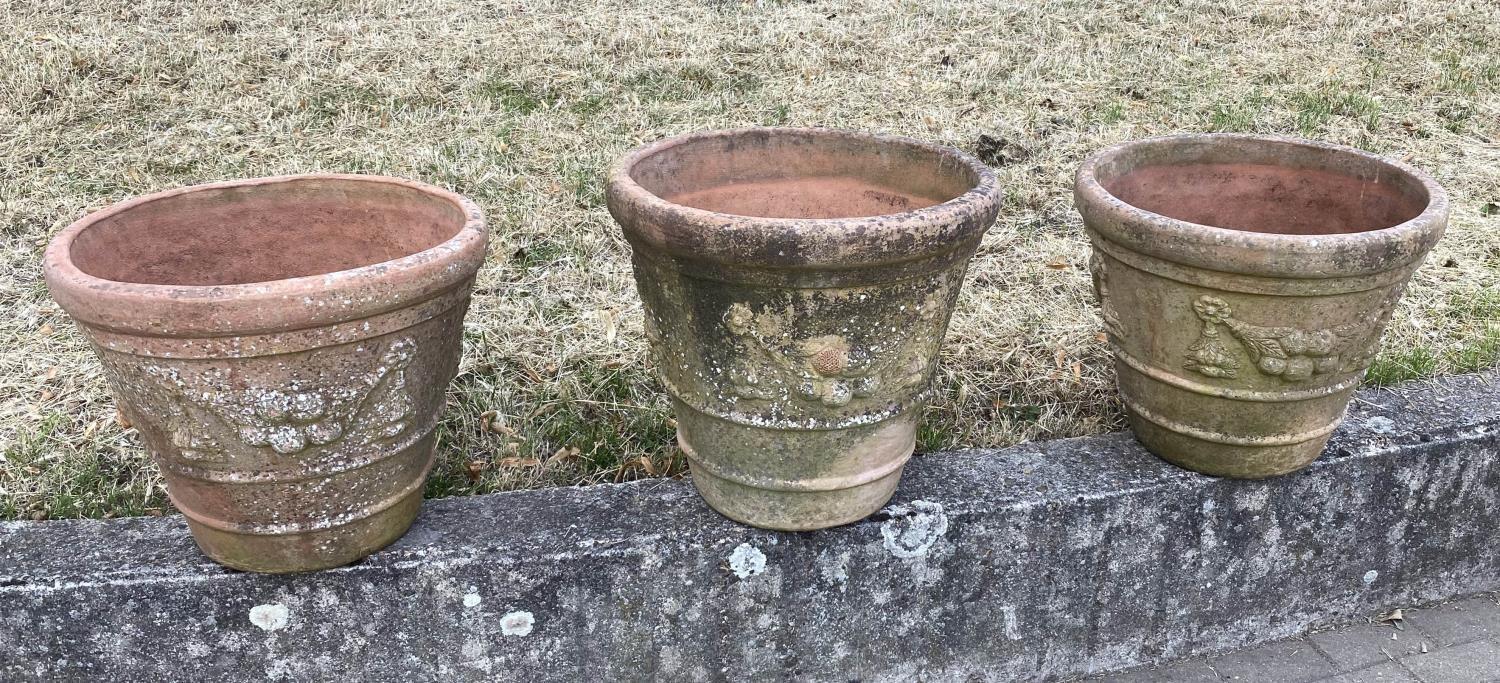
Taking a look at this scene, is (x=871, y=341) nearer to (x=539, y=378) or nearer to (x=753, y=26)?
(x=539, y=378)

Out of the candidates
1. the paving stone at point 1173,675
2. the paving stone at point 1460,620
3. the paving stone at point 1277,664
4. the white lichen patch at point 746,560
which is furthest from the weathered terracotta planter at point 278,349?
the paving stone at point 1460,620

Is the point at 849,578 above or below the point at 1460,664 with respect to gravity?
above

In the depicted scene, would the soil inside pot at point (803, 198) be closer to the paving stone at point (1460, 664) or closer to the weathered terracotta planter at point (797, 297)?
the weathered terracotta planter at point (797, 297)

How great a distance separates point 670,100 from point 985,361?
7.54 feet

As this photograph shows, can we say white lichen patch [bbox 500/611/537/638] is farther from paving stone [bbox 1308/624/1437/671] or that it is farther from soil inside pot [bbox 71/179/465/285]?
paving stone [bbox 1308/624/1437/671]

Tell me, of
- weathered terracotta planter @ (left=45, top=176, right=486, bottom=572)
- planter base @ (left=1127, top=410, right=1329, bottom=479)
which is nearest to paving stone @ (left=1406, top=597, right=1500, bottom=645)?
planter base @ (left=1127, top=410, right=1329, bottom=479)

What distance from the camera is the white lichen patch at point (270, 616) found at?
190cm

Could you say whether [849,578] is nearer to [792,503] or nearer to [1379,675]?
[792,503]

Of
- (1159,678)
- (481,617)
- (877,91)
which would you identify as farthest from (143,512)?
(877,91)

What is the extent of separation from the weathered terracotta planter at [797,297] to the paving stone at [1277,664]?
954 millimetres

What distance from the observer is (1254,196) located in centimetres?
241

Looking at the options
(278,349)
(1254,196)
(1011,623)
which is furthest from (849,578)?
(1254,196)

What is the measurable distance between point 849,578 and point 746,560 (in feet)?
0.72

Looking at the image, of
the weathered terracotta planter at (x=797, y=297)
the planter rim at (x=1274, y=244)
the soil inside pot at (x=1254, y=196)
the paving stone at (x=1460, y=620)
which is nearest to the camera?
the weathered terracotta planter at (x=797, y=297)
